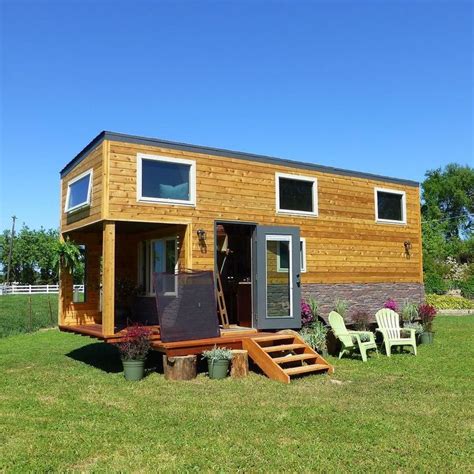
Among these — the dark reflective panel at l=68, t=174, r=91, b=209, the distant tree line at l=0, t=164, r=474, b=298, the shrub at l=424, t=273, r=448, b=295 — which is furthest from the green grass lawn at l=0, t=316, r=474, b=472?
the distant tree line at l=0, t=164, r=474, b=298

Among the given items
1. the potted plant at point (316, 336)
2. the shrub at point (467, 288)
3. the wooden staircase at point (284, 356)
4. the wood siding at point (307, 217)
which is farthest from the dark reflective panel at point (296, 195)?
the shrub at point (467, 288)

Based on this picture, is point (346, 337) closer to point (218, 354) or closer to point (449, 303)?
point (218, 354)

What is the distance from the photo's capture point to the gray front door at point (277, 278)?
33.5ft

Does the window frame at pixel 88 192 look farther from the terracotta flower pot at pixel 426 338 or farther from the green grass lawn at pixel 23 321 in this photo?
the terracotta flower pot at pixel 426 338

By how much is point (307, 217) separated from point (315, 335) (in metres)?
2.66

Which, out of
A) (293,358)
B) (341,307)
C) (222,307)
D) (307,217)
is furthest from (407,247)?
(293,358)

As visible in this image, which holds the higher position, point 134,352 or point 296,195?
point 296,195

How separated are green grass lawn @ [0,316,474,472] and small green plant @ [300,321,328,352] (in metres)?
0.84

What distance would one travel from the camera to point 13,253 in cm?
5938

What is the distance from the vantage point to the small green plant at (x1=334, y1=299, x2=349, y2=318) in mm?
11625

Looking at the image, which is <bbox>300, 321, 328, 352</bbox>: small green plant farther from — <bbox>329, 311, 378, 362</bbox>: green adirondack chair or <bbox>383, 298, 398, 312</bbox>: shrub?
<bbox>383, 298, 398, 312</bbox>: shrub

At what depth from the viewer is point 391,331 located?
11.1 m

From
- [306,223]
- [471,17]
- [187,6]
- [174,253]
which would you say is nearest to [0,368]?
[174,253]

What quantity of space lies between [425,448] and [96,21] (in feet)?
30.7
